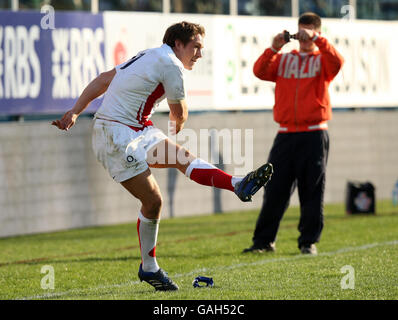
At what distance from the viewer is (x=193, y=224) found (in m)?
12.9

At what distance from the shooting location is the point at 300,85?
893 cm

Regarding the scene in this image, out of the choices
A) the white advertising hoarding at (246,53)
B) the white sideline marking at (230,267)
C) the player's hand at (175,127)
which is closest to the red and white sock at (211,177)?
the player's hand at (175,127)

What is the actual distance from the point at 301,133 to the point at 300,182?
518 millimetres

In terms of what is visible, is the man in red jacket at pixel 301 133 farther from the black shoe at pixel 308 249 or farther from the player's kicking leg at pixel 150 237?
the player's kicking leg at pixel 150 237

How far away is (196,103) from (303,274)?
6.81 m

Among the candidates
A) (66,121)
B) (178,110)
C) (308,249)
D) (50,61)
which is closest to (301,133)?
(308,249)

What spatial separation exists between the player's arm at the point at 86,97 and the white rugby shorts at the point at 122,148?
199 mm

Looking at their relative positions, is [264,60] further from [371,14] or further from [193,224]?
[371,14]

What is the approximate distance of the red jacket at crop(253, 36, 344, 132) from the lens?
891 cm

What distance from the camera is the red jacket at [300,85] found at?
891 centimetres

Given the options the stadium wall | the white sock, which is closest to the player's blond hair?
the white sock

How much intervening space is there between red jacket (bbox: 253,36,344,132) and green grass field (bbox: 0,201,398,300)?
4.41ft

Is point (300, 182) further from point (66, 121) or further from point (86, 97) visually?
point (66, 121)

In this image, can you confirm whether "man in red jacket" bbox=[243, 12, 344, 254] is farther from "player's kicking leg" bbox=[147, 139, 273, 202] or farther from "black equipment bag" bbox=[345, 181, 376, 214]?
"black equipment bag" bbox=[345, 181, 376, 214]
